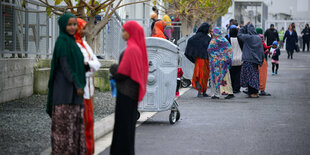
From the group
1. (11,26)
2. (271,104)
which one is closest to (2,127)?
(11,26)

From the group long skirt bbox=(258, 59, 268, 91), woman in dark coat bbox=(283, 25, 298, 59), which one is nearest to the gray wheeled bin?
long skirt bbox=(258, 59, 268, 91)

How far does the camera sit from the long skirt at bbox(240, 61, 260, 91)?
48.0ft

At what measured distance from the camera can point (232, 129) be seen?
372 inches

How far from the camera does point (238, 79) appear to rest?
1605cm

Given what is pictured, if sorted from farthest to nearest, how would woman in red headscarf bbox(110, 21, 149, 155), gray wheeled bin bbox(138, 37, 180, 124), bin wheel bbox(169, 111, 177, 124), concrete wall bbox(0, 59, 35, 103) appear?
concrete wall bbox(0, 59, 35, 103) < bin wheel bbox(169, 111, 177, 124) < gray wheeled bin bbox(138, 37, 180, 124) < woman in red headscarf bbox(110, 21, 149, 155)

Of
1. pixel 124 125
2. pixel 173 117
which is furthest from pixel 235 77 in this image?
pixel 124 125

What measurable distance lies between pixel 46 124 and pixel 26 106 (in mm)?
2356

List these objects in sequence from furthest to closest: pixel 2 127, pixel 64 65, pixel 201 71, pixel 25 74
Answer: pixel 201 71 → pixel 25 74 → pixel 2 127 → pixel 64 65

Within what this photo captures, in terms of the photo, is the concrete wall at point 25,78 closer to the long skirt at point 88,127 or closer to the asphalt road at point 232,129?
the asphalt road at point 232,129

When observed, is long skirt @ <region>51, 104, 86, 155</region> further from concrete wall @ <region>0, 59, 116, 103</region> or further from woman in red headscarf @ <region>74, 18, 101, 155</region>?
concrete wall @ <region>0, 59, 116, 103</region>

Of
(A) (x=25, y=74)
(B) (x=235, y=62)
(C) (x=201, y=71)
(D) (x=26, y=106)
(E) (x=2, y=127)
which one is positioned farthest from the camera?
(B) (x=235, y=62)

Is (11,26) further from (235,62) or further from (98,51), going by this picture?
(235,62)

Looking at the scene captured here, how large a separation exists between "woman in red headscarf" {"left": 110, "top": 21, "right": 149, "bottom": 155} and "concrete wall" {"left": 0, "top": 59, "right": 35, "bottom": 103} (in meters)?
5.66

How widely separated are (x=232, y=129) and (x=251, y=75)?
5361 millimetres
